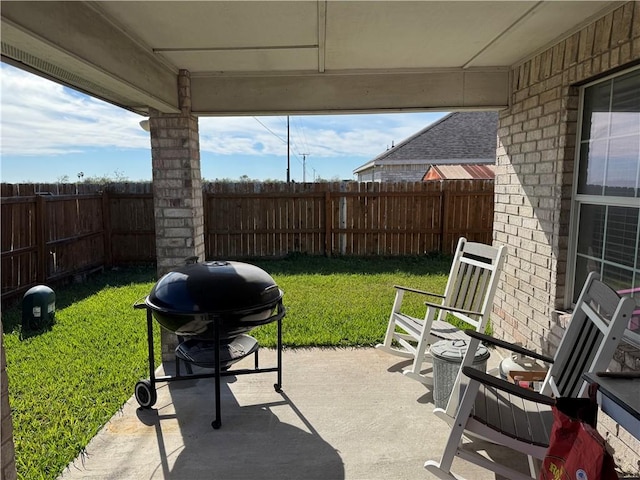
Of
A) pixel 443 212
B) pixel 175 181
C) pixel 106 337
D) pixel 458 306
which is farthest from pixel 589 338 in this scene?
pixel 443 212

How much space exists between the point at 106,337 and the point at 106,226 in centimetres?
447

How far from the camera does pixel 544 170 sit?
11.2 ft

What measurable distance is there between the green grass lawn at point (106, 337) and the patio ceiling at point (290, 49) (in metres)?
2.33

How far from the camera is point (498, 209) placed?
4352mm

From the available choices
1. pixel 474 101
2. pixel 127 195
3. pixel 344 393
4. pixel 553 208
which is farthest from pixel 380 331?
pixel 127 195

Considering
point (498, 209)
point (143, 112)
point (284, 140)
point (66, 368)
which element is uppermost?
point (284, 140)

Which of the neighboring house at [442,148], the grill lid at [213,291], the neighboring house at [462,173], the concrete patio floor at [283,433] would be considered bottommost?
the concrete patio floor at [283,433]

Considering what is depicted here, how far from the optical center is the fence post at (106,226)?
8391mm

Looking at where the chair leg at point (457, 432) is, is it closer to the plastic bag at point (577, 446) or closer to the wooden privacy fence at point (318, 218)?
the plastic bag at point (577, 446)

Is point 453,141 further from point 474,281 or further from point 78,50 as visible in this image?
point 78,50

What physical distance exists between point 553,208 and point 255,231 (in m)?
→ 6.62

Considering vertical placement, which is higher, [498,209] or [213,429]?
[498,209]

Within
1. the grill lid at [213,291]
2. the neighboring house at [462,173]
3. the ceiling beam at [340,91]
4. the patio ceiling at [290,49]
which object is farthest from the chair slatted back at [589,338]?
the neighboring house at [462,173]

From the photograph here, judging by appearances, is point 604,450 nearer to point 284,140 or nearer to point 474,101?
point 474,101
